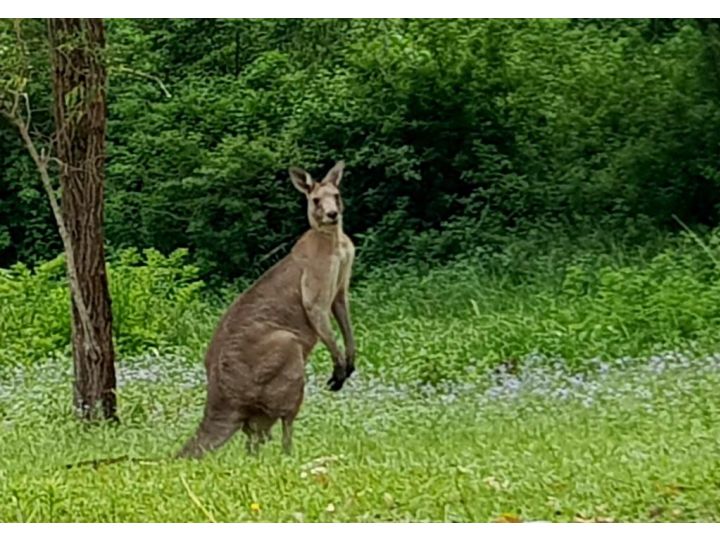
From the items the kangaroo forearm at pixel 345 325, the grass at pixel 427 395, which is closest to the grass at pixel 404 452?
the grass at pixel 427 395

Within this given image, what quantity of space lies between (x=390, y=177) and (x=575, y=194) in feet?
2.08

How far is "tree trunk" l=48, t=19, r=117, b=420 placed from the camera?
6238 millimetres

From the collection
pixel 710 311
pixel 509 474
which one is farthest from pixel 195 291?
pixel 710 311

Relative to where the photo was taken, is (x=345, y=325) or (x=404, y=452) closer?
(x=404, y=452)

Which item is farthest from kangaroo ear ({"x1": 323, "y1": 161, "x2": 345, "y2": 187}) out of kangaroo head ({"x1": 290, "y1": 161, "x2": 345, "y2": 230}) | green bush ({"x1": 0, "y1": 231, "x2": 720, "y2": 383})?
green bush ({"x1": 0, "y1": 231, "x2": 720, "y2": 383})

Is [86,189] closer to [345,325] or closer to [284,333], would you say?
[284,333]

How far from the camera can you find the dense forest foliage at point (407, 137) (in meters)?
6.29

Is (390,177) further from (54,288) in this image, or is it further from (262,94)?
(54,288)

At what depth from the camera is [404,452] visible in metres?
6.13

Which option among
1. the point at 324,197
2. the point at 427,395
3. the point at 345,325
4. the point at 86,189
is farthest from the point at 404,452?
the point at 86,189

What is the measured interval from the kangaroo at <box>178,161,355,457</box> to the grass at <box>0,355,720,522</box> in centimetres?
6

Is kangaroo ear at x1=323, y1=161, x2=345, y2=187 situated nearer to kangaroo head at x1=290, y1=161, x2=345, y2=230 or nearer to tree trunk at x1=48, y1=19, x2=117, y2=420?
kangaroo head at x1=290, y1=161, x2=345, y2=230

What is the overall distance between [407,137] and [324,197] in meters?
0.37

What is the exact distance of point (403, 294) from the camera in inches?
250
